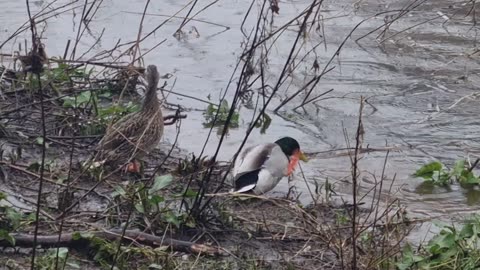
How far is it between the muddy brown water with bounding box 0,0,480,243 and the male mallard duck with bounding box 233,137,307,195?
0.26 metres

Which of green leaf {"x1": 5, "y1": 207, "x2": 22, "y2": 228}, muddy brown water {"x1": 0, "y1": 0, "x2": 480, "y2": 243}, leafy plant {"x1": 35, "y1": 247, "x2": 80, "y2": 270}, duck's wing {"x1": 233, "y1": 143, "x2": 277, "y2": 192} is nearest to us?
leafy plant {"x1": 35, "y1": 247, "x2": 80, "y2": 270}

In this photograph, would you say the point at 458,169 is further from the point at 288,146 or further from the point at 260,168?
the point at 260,168

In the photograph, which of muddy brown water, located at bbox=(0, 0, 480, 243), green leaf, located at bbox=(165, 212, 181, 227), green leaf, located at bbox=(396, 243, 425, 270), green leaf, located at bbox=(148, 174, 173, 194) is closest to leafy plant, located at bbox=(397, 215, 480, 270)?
green leaf, located at bbox=(396, 243, 425, 270)

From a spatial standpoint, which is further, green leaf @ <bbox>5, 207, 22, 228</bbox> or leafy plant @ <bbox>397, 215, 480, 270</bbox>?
green leaf @ <bbox>5, 207, 22, 228</bbox>

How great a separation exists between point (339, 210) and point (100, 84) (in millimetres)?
2481

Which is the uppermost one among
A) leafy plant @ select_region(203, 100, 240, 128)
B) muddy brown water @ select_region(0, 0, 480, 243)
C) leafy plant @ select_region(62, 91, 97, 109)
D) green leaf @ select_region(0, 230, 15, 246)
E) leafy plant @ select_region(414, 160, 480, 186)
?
green leaf @ select_region(0, 230, 15, 246)

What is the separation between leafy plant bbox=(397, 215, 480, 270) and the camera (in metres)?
4.80

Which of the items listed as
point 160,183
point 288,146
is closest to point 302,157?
point 288,146

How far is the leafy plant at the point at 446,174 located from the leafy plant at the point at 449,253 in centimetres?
150

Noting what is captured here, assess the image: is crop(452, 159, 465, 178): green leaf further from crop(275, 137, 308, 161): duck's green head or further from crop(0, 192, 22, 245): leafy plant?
crop(0, 192, 22, 245): leafy plant

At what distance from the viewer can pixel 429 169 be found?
21.5ft

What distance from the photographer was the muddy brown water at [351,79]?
23.0 ft

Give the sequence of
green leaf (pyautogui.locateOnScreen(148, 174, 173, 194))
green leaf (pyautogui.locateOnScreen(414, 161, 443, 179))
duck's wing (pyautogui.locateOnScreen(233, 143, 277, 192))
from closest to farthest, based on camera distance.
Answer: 1. green leaf (pyautogui.locateOnScreen(148, 174, 173, 194))
2. duck's wing (pyautogui.locateOnScreen(233, 143, 277, 192))
3. green leaf (pyautogui.locateOnScreen(414, 161, 443, 179))

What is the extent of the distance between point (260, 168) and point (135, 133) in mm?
768
